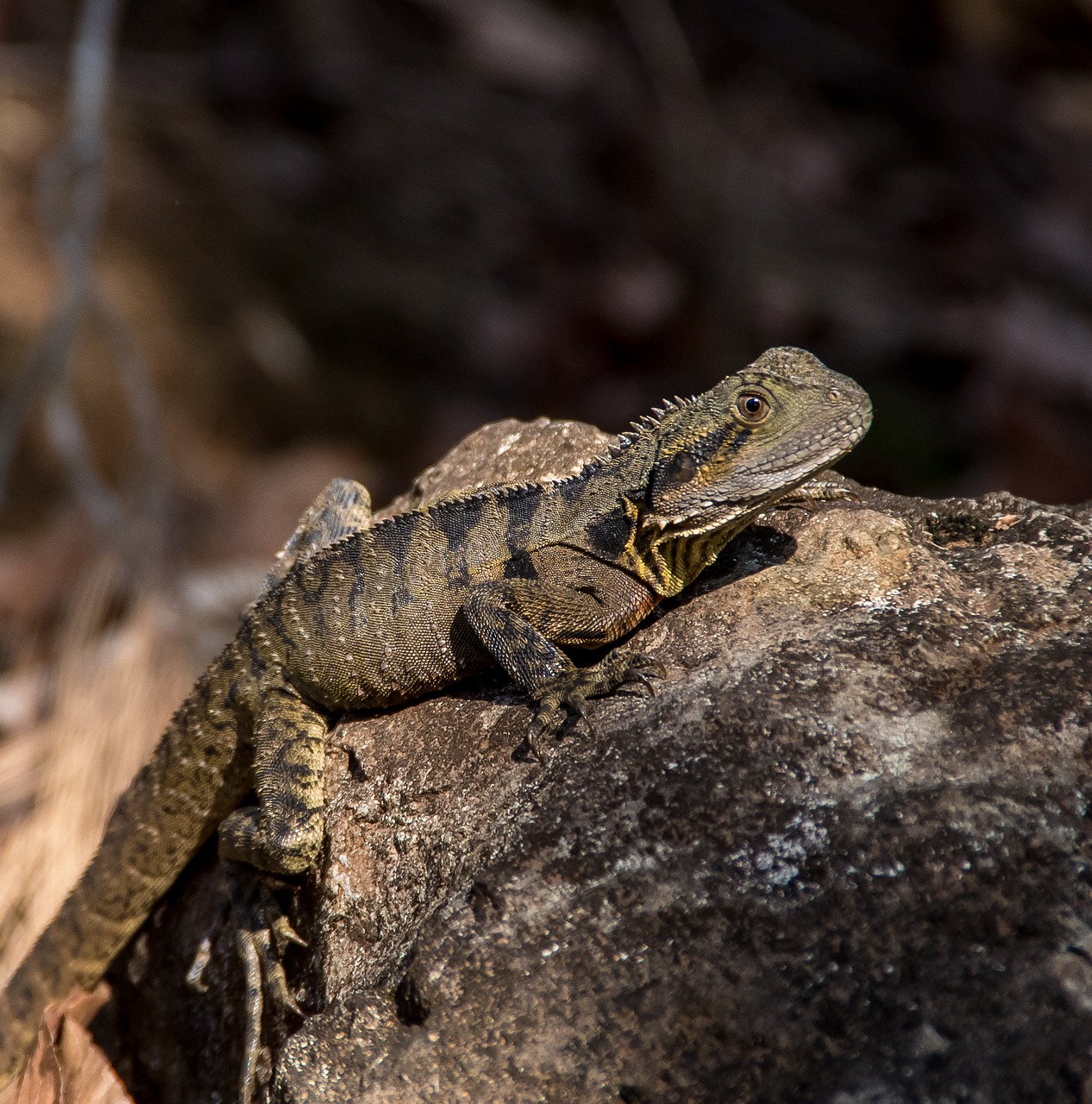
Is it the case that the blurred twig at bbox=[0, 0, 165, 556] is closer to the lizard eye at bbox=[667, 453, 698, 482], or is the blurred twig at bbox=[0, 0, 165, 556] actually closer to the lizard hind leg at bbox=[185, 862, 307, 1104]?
the lizard hind leg at bbox=[185, 862, 307, 1104]

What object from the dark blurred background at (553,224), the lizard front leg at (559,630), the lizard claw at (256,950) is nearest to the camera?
the lizard claw at (256,950)

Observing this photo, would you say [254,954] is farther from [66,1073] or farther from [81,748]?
[81,748]

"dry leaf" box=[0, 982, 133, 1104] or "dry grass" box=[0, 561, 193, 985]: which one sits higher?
"dry leaf" box=[0, 982, 133, 1104]

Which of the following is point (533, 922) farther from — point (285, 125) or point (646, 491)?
point (285, 125)

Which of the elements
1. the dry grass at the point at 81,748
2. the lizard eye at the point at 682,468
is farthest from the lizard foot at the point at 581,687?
the dry grass at the point at 81,748

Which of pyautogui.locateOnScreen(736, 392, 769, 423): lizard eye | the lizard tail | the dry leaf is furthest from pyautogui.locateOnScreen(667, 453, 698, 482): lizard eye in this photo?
the dry leaf

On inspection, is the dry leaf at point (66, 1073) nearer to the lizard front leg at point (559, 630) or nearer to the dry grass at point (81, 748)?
the dry grass at point (81, 748)

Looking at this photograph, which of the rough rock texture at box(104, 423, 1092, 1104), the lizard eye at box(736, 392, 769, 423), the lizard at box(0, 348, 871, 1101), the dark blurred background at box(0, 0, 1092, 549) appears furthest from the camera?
the dark blurred background at box(0, 0, 1092, 549)

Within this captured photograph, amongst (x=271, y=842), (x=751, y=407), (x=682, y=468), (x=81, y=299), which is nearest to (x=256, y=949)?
(x=271, y=842)
